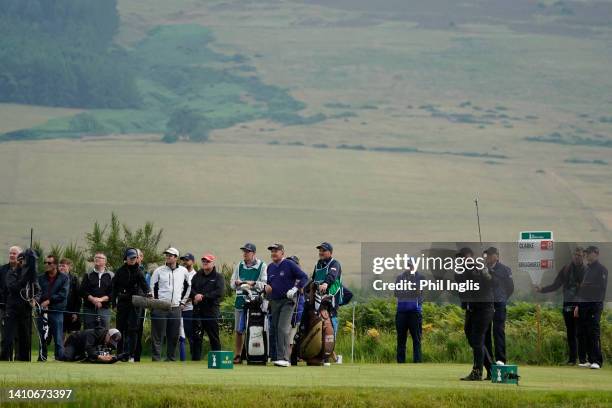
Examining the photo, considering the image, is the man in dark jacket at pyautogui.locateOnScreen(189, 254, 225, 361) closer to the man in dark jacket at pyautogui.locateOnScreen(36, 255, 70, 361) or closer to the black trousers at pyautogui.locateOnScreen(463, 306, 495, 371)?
the man in dark jacket at pyautogui.locateOnScreen(36, 255, 70, 361)

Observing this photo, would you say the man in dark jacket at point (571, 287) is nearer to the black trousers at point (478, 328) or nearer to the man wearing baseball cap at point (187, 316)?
the black trousers at point (478, 328)

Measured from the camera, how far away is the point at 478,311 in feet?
59.6

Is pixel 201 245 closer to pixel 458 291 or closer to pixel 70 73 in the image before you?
pixel 70 73

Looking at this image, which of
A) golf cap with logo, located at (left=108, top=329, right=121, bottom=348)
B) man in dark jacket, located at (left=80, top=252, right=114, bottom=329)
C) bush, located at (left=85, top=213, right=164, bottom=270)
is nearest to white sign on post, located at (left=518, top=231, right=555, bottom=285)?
golf cap with logo, located at (left=108, top=329, right=121, bottom=348)

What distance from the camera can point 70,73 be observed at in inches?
5704

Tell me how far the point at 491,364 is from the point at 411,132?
114405mm

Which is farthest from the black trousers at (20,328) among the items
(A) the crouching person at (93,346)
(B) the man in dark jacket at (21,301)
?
(A) the crouching person at (93,346)

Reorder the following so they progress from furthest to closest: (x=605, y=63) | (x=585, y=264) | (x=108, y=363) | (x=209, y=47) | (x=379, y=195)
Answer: (x=209, y=47), (x=605, y=63), (x=379, y=195), (x=585, y=264), (x=108, y=363)

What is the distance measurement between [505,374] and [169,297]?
6018 millimetres

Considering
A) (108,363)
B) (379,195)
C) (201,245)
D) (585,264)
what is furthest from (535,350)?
(379,195)

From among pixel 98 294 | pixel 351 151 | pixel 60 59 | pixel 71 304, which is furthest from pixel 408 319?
pixel 60 59

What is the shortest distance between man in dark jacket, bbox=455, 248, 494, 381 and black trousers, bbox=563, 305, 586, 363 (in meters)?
3.51

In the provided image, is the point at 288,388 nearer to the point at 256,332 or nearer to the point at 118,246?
the point at 256,332

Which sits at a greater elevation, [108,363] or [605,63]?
[605,63]
